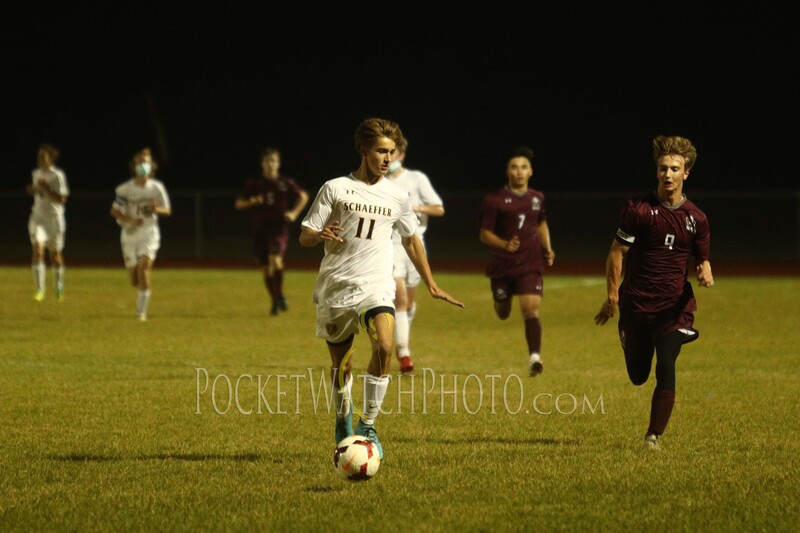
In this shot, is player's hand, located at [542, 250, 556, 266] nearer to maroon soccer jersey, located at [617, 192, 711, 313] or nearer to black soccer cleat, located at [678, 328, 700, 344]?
maroon soccer jersey, located at [617, 192, 711, 313]

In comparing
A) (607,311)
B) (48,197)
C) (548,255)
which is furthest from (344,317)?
(48,197)

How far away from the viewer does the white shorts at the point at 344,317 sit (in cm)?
702

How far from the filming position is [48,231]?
19.3 meters

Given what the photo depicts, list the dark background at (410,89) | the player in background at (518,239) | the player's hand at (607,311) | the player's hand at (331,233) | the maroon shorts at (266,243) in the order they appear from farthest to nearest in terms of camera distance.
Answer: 1. the dark background at (410,89)
2. the maroon shorts at (266,243)
3. the player in background at (518,239)
4. the player's hand at (607,311)
5. the player's hand at (331,233)

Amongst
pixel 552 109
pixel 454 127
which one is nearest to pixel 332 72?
pixel 454 127

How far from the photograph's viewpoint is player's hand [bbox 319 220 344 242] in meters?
6.89

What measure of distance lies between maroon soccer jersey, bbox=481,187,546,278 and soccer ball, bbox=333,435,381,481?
194 inches

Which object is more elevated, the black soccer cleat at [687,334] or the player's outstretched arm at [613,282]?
the player's outstretched arm at [613,282]

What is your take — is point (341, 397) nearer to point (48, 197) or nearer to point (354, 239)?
point (354, 239)

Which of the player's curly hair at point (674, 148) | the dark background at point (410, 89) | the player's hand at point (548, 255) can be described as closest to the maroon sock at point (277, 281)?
the player's hand at point (548, 255)

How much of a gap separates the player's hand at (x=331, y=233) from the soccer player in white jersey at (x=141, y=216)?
9244mm

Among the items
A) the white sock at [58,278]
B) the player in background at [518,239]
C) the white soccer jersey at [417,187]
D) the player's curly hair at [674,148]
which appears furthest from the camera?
the white sock at [58,278]

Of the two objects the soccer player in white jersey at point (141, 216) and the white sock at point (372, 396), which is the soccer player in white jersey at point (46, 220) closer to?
the soccer player in white jersey at point (141, 216)

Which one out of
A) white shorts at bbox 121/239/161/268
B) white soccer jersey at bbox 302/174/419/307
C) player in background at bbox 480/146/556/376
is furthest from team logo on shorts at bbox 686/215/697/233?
white shorts at bbox 121/239/161/268
